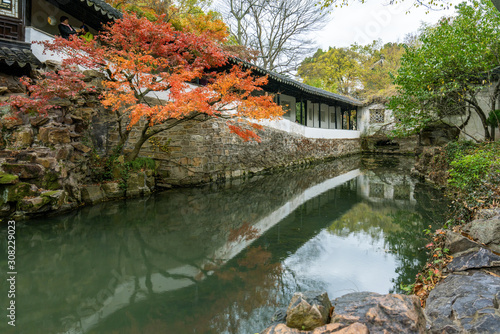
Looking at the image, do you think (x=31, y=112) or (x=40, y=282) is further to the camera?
(x=31, y=112)

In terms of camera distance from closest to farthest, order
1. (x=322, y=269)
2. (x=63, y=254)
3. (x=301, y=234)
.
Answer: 1. (x=322, y=269)
2. (x=63, y=254)
3. (x=301, y=234)

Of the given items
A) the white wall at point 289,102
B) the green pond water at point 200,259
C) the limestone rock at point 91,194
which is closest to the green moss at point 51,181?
the green pond water at point 200,259

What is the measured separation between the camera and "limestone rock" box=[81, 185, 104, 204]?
303 inches

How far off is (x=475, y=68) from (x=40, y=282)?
12.2m

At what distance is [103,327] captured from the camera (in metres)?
3.00

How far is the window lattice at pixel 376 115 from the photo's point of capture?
25469mm

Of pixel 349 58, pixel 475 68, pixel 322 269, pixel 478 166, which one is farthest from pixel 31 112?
pixel 349 58

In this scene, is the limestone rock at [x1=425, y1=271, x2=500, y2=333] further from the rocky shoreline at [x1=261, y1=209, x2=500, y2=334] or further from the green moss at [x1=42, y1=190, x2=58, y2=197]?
the green moss at [x1=42, y1=190, x2=58, y2=197]

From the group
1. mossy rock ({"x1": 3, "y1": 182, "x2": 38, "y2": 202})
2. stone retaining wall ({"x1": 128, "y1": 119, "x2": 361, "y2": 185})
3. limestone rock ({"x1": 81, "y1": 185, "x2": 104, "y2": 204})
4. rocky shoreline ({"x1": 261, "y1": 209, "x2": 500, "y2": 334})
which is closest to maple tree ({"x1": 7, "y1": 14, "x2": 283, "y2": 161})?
limestone rock ({"x1": 81, "y1": 185, "x2": 104, "y2": 204})

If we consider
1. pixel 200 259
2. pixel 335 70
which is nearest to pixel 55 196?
pixel 200 259

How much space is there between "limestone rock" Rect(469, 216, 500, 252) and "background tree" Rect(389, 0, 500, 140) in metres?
7.15

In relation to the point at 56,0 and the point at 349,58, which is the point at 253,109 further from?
the point at 349,58

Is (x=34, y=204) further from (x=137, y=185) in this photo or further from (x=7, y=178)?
(x=137, y=185)

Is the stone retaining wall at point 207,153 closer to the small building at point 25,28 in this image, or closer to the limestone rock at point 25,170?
the small building at point 25,28
